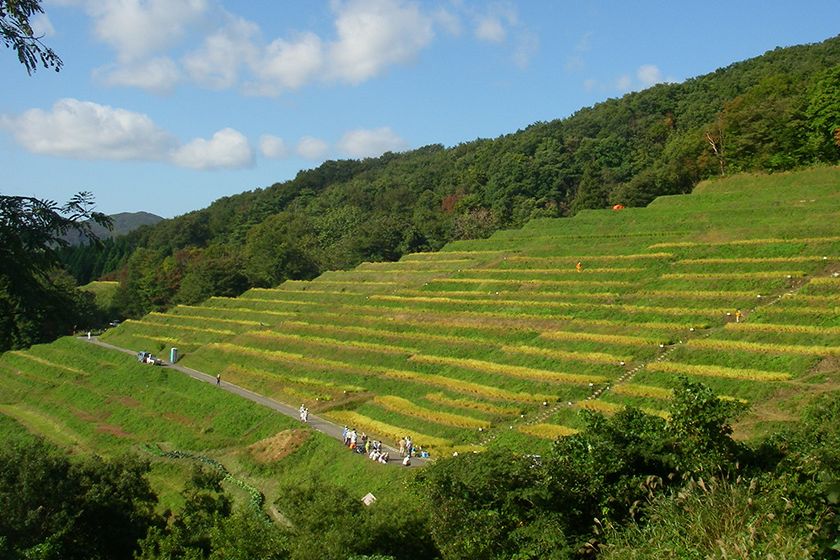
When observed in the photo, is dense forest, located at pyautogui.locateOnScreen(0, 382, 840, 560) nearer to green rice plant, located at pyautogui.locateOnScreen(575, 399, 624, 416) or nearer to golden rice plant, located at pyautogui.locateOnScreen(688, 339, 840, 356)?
golden rice plant, located at pyautogui.locateOnScreen(688, 339, 840, 356)

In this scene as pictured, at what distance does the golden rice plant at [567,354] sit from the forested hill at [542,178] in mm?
30044

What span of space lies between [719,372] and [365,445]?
14309 millimetres

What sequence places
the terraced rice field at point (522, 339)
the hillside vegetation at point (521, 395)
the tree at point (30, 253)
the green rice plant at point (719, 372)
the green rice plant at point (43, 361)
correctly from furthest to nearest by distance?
the green rice plant at point (43, 361) < the terraced rice field at point (522, 339) < the green rice plant at point (719, 372) < the hillside vegetation at point (521, 395) < the tree at point (30, 253)

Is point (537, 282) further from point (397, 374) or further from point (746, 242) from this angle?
point (397, 374)

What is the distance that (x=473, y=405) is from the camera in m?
Answer: 33.1

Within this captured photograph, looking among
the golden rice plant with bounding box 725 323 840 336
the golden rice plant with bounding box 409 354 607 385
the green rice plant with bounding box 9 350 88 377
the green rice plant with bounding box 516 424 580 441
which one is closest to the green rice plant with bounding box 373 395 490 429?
the green rice plant with bounding box 516 424 580 441

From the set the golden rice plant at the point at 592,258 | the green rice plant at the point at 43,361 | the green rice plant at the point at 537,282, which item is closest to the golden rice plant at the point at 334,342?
the green rice plant at the point at 537,282

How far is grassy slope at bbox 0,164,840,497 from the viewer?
30.4 m

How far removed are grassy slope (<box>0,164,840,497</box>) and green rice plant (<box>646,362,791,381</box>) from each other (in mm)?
83

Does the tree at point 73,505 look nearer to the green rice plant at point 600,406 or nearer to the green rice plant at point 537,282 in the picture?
the green rice plant at point 600,406

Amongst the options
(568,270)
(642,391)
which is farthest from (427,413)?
(568,270)

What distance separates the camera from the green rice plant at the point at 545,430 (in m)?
27.8

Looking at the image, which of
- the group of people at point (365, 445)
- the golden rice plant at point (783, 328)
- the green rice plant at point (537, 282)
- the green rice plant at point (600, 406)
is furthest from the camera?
the green rice plant at point (537, 282)

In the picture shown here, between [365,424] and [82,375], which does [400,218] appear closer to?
[82,375]
